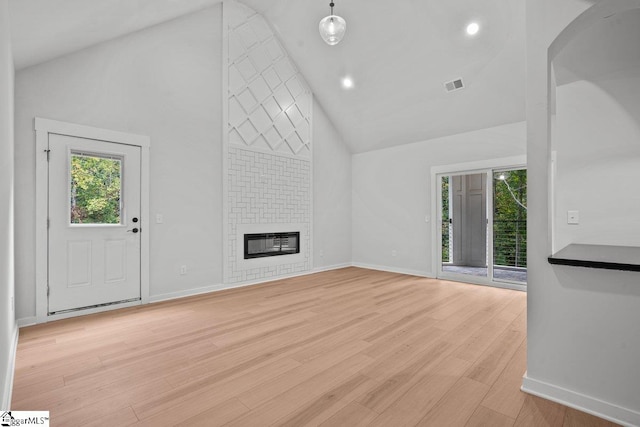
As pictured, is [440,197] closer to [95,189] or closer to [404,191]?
[404,191]

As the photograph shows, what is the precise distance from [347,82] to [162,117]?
3209 millimetres

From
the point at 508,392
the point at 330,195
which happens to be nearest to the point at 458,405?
the point at 508,392

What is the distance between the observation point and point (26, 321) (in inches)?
122

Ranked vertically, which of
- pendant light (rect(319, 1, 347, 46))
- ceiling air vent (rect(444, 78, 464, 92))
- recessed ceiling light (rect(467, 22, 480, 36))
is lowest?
ceiling air vent (rect(444, 78, 464, 92))

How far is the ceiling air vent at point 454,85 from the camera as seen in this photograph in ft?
14.9

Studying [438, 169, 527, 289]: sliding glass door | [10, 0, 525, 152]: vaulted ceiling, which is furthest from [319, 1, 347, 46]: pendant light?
[438, 169, 527, 289]: sliding glass door

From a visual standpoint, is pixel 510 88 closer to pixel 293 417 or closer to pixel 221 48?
pixel 221 48

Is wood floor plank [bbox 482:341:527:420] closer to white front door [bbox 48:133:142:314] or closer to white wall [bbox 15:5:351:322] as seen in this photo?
white wall [bbox 15:5:351:322]

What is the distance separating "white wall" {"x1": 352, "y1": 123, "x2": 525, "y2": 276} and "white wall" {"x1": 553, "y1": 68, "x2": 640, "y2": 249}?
4.97 ft

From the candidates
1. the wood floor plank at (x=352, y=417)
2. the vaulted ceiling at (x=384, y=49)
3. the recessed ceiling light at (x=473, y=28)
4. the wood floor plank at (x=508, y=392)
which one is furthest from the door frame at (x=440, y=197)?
the wood floor plank at (x=352, y=417)

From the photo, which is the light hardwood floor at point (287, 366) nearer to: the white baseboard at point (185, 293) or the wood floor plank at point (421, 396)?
the wood floor plank at point (421, 396)

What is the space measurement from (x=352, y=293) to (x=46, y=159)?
156 inches

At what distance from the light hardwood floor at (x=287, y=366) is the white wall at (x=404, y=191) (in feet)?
6.90

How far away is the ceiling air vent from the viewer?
14.9ft
